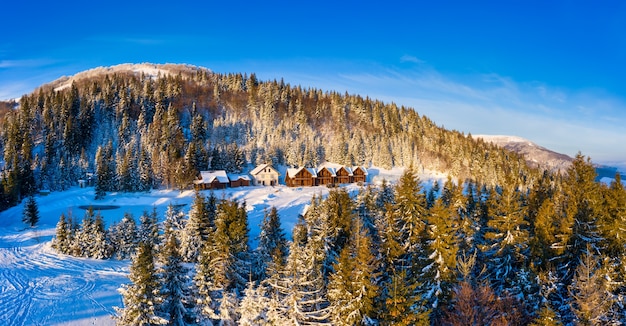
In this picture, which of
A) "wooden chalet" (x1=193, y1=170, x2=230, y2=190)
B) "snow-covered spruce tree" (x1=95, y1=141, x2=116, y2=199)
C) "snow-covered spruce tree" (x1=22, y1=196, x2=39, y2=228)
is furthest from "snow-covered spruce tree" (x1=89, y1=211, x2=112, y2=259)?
"wooden chalet" (x1=193, y1=170, x2=230, y2=190)

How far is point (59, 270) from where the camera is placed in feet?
117

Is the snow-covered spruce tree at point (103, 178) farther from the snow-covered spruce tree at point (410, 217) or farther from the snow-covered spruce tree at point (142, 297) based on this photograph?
the snow-covered spruce tree at point (410, 217)

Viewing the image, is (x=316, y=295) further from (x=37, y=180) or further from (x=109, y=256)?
(x=37, y=180)

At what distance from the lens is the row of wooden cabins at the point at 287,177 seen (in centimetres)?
8206

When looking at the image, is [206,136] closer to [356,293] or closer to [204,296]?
[204,296]

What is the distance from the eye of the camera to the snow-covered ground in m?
26.6

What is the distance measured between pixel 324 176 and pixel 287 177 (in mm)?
9348

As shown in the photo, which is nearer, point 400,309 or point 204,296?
point 400,309

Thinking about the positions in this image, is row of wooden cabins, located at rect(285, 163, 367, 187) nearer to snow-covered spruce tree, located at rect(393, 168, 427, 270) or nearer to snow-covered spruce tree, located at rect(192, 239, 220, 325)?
snow-covered spruce tree, located at rect(393, 168, 427, 270)

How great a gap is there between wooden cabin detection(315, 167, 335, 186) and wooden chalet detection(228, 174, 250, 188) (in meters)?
17.2

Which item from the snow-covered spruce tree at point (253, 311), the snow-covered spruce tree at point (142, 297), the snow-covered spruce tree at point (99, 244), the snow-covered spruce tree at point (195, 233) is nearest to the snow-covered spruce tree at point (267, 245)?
the snow-covered spruce tree at point (195, 233)

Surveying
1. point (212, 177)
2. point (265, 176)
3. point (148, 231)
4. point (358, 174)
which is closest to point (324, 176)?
point (358, 174)

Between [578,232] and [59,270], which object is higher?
[578,232]

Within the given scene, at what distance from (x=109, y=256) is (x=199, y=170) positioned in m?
50.0
